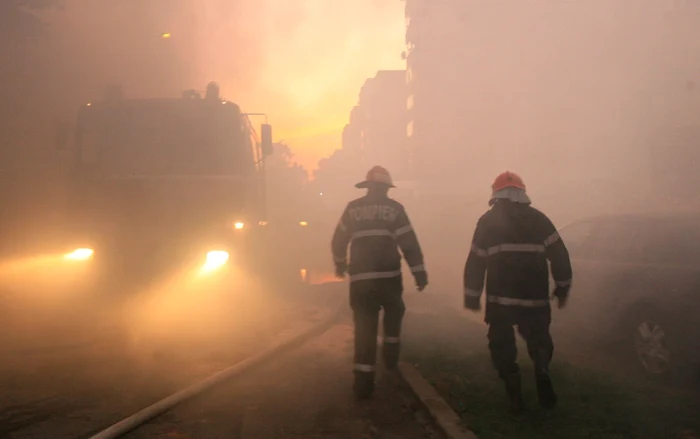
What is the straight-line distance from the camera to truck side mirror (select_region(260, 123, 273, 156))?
442 inches

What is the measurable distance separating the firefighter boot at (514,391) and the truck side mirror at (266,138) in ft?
22.8

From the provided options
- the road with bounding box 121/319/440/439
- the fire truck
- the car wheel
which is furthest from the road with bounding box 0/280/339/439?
the car wheel

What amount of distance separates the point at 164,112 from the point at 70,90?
15.4 meters

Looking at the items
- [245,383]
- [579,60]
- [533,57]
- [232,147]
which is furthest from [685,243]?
[533,57]

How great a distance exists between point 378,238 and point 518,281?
133 cm

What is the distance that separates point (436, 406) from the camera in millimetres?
5266

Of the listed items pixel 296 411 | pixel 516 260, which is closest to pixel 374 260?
pixel 516 260

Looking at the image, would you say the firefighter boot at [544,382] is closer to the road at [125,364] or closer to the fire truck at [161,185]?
the road at [125,364]

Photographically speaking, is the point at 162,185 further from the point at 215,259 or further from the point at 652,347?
the point at 652,347

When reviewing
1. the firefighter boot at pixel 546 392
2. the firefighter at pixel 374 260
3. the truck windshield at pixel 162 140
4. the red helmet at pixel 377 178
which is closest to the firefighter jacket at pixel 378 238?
the firefighter at pixel 374 260

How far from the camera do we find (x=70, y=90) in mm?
23781

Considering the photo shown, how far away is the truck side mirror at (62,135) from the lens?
10.3 metres

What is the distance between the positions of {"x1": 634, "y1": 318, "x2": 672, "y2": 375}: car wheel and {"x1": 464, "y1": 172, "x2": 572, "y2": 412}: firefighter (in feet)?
6.15

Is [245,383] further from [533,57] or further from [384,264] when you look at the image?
[533,57]
